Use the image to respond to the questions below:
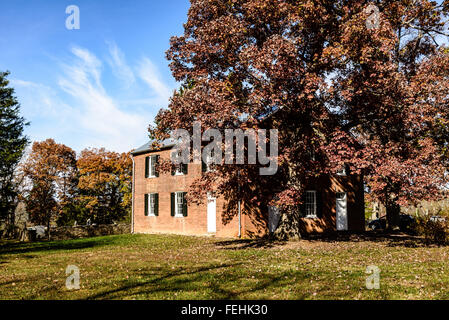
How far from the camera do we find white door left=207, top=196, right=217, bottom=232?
22172 millimetres

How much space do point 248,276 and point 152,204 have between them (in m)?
18.8

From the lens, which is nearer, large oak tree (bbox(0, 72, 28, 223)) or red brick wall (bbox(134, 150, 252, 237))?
red brick wall (bbox(134, 150, 252, 237))

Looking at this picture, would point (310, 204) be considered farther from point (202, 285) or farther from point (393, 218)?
point (202, 285)

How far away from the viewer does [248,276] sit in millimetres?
8750

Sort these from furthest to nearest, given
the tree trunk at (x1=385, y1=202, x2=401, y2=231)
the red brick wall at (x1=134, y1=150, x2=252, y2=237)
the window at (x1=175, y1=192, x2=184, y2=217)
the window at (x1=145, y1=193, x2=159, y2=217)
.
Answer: the window at (x1=145, y1=193, x2=159, y2=217) < the tree trunk at (x1=385, y1=202, x2=401, y2=231) < the window at (x1=175, y1=192, x2=184, y2=217) < the red brick wall at (x1=134, y1=150, x2=252, y2=237)

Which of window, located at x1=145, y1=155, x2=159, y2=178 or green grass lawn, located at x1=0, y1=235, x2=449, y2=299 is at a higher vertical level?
window, located at x1=145, y1=155, x2=159, y2=178

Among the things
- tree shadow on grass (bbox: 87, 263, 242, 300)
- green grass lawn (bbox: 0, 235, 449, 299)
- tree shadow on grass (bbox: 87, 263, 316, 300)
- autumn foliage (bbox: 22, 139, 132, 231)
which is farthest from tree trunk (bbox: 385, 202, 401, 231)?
autumn foliage (bbox: 22, 139, 132, 231)

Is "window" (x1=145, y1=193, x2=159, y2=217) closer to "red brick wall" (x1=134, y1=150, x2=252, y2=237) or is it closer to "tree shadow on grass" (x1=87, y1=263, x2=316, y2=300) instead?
"red brick wall" (x1=134, y1=150, x2=252, y2=237)

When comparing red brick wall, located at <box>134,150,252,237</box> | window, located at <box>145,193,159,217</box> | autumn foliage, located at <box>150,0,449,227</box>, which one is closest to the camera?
autumn foliage, located at <box>150,0,449,227</box>

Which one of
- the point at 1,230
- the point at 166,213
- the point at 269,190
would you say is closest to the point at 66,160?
the point at 1,230

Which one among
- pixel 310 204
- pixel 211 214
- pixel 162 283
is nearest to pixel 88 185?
pixel 211 214

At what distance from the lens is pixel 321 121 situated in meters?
16.0

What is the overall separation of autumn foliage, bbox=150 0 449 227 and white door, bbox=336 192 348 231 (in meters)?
7.20
